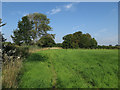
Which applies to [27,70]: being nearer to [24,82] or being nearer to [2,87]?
[24,82]

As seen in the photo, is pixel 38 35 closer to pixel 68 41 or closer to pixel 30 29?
pixel 30 29

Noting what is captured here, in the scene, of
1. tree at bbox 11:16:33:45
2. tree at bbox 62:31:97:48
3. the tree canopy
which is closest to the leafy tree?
tree at bbox 62:31:97:48

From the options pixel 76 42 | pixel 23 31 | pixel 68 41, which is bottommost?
pixel 76 42

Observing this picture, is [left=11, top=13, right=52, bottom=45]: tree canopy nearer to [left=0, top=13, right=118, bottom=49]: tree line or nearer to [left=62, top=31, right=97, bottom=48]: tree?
[left=0, top=13, right=118, bottom=49]: tree line

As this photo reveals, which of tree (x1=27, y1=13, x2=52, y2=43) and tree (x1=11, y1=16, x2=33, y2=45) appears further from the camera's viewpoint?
tree (x1=27, y1=13, x2=52, y2=43)

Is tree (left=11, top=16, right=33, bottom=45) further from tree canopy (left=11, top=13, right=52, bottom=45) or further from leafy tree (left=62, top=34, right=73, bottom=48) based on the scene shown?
leafy tree (left=62, top=34, right=73, bottom=48)

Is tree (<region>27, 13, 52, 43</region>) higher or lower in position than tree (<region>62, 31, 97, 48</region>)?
higher

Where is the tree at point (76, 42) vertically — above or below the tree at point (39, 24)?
below

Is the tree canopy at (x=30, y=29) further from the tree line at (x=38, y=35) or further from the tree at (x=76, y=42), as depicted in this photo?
the tree at (x=76, y=42)

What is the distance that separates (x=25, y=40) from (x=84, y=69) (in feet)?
70.9

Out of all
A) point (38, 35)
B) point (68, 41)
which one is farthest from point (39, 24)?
point (68, 41)

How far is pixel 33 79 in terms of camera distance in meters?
5.97

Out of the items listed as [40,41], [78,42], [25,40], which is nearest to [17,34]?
[25,40]

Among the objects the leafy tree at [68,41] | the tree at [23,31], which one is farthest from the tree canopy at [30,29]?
the leafy tree at [68,41]
